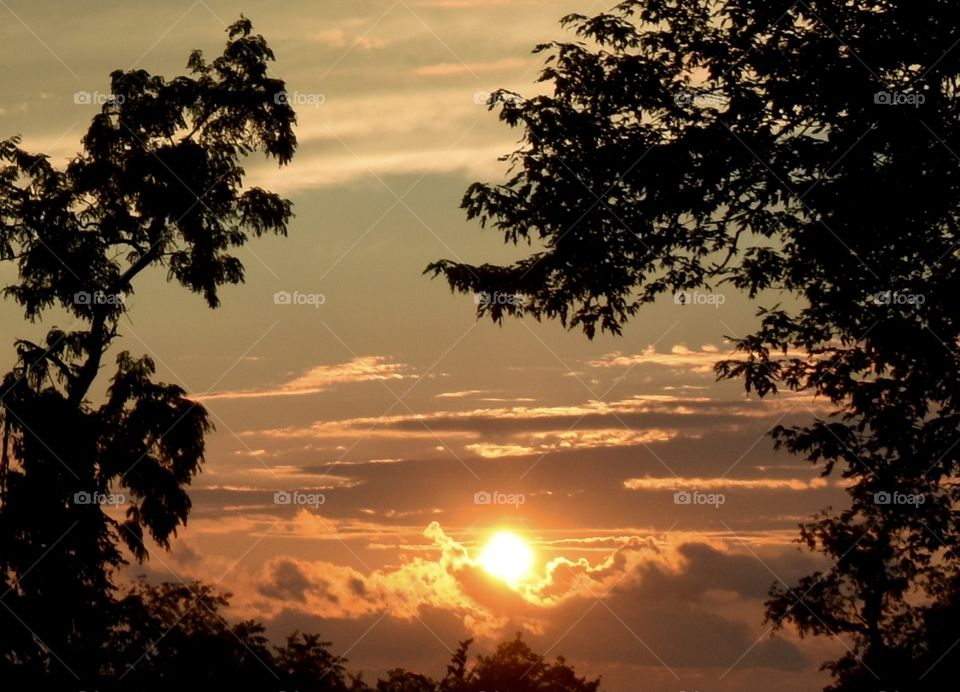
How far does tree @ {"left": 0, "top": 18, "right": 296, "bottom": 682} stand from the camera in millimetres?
26250

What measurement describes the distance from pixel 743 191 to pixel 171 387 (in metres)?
14.0

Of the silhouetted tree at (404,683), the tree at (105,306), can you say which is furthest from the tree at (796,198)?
the silhouetted tree at (404,683)

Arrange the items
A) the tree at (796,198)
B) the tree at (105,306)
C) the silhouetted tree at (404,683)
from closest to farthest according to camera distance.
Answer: the tree at (796,198)
the tree at (105,306)
the silhouetted tree at (404,683)

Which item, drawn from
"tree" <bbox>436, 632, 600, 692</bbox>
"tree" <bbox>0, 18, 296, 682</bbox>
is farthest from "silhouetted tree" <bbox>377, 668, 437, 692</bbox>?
"tree" <bbox>0, 18, 296, 682</bbox>

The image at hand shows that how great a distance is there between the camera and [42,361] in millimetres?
26953

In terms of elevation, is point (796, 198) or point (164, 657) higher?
point (796, 198)

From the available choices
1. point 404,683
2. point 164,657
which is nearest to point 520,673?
point 404,683

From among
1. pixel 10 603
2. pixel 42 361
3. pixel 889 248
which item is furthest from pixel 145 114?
pixel 889 248

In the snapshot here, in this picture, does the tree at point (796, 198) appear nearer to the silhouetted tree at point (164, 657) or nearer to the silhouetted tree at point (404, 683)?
the silhouetted tree at point (164, 657)

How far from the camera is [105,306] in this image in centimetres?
2723

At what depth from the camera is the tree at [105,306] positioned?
26.2 meters

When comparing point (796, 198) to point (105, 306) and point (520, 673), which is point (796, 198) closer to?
point (105, 306)

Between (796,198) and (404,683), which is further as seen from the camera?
(404,683)

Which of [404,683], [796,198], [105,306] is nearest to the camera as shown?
[796,198]
